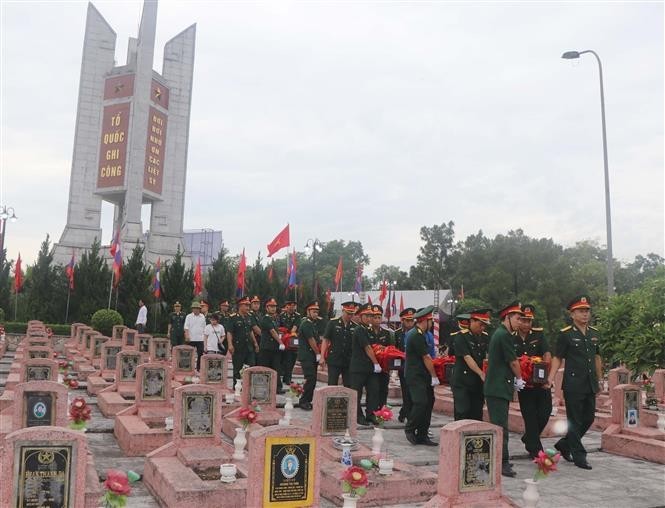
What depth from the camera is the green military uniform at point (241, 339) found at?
12.4m

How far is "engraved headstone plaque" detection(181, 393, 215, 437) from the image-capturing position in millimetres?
6566

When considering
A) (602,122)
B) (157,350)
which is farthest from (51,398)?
(602,122)

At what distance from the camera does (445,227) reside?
6962cm

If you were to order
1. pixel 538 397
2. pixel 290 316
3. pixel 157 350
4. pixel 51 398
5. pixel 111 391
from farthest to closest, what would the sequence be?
1. pixel 157 350
2. pixel 290 316
3. pixel 111 391
4. pixel 538 397
5. pixel 51 398

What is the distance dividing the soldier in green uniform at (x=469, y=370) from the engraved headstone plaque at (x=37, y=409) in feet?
14.6

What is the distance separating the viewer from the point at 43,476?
407 centimetres

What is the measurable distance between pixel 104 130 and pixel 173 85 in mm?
5701

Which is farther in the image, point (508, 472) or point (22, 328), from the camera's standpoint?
point (22, 328)

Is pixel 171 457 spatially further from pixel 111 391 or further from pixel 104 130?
pixel 104 130

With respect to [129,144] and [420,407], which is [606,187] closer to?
[420,407]

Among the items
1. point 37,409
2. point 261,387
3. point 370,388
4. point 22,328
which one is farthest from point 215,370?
point 22,328

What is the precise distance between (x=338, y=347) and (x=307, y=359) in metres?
1.10

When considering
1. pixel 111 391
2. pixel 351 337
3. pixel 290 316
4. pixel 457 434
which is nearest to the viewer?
pixel 457 434

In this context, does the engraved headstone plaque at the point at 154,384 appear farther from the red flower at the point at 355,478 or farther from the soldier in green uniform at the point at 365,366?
the red flower at the point at 355,478
